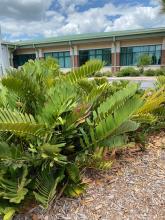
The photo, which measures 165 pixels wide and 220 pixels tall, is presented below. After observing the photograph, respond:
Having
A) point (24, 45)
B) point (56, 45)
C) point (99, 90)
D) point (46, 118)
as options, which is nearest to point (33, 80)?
point (46, 118)

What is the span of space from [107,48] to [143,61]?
17.4ft

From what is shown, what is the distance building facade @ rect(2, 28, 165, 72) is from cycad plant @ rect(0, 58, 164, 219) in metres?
26.5

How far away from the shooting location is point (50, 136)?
260cm

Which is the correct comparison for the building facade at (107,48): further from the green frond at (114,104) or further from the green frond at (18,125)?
the green frond at (18,125)

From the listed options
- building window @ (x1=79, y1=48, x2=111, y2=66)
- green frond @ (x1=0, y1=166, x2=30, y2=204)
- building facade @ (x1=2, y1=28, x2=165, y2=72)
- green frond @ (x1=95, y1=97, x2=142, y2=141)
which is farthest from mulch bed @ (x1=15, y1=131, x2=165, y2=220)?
building window @ (x1=79, y1=48, x2=111, y2=66)

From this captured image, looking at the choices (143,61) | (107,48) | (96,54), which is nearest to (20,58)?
(96,54)

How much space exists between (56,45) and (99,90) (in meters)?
30.9

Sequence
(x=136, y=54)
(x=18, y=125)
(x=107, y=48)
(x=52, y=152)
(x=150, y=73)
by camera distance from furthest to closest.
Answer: (x=107, y=48) < (x=136, y=54) < (x=150, y=73) < (x=52, y=152) < (x=18, y=125)

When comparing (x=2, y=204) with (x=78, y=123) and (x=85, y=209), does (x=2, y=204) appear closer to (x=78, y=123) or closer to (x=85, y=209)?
(x=85, y=209)

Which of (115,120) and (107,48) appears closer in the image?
(115,120)

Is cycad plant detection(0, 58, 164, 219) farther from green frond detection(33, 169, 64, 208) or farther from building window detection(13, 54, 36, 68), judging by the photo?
building window detection(13, 54, 36, 68)

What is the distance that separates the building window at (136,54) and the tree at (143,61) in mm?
1238

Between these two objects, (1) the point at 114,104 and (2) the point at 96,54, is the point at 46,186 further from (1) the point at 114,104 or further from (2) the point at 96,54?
(2) the point at 96,54

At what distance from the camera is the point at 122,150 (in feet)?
11.7
